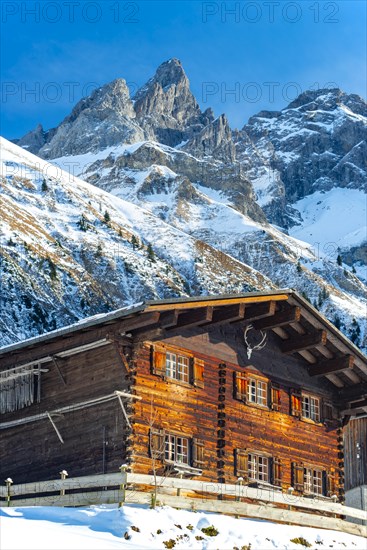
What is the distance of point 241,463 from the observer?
32.4 meters

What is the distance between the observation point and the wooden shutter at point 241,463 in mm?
32219

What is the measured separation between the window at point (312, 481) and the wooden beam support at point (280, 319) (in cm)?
522

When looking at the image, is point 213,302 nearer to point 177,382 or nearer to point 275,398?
point 177,382

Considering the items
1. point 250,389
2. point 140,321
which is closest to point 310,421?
point 250,389

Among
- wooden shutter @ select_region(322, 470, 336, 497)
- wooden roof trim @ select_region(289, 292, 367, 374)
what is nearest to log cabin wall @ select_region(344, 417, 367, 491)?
wooden shutter @ select_region(322, 470, 336, 497)

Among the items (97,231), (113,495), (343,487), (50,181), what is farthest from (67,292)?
(113,495)

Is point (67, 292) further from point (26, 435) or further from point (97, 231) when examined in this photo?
point (26, 435)

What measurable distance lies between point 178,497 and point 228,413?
6332 millimetres

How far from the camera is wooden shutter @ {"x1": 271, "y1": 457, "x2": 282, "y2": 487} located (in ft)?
109

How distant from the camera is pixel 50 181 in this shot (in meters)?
193

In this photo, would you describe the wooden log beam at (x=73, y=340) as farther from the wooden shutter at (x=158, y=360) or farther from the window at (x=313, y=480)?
the window at (x=313, y=480)

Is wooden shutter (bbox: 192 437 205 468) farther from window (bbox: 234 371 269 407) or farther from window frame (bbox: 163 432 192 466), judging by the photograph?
window (bbox: 234 371 269 407)

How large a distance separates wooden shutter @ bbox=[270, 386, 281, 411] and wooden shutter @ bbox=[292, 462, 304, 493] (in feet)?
6.59

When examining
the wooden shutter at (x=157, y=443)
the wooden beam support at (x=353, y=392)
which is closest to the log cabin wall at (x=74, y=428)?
the wooden shutter at (x=157, y=443)
